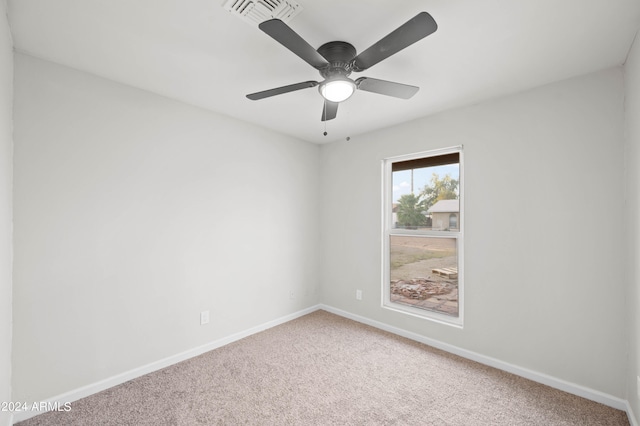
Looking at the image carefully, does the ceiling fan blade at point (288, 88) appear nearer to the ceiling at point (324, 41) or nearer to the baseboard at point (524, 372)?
the ceiling at point (324, 41)

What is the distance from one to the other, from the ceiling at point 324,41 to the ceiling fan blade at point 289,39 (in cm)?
21

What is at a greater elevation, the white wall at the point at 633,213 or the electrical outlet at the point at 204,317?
the white wall at the point at 633,213

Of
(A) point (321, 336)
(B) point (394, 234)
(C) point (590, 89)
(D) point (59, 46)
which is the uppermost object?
(D) point (59, 46)

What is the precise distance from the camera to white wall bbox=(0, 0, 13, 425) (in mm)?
1566

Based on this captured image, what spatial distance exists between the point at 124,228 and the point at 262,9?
6.47ft

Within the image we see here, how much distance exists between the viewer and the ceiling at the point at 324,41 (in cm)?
149

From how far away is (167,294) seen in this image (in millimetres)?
2580

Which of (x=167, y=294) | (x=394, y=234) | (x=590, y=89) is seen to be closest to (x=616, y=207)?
(x=590, y=89)

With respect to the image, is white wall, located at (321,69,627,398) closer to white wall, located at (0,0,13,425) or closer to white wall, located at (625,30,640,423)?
white wall, located at (625,30,640,423)

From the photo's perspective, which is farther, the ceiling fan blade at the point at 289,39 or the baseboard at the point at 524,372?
the baseboard at the point at 524,372

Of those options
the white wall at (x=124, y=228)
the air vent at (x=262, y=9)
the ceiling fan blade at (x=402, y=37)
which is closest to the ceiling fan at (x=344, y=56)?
the ceiling fan blade at (x=402, y=37)

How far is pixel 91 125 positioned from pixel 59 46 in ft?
Result: 1.76

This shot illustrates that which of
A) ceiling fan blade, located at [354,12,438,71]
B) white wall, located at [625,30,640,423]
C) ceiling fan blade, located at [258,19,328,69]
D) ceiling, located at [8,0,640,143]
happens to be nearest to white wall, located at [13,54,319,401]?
ceiling, located at [8,0,640,143]

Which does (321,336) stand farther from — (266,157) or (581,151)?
(581,151)
